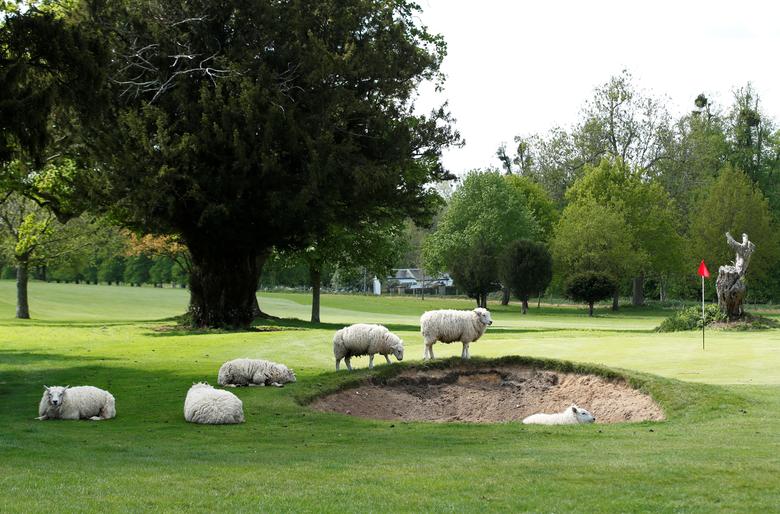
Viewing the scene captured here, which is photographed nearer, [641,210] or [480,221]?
[641,210]

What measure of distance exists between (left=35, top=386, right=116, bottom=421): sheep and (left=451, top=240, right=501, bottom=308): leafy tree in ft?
228

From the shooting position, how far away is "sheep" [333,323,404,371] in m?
21.7

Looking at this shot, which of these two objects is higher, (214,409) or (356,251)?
(356,251)

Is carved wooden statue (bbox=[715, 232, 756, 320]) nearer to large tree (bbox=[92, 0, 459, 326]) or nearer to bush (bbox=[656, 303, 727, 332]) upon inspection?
bush (bbox=[656, 303, 727, 332])

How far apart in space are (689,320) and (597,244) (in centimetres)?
4037

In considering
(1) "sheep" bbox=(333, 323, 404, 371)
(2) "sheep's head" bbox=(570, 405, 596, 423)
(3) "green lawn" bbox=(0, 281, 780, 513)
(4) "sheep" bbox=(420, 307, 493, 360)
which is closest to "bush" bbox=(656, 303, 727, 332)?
(3) "green lawn" bbox=(0, 281, 780, 513)

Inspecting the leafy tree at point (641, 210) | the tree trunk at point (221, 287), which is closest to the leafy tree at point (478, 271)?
the leafy tree at point (641, 210)

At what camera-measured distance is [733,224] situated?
82312mm

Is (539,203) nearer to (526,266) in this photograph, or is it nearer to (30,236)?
(526,266)

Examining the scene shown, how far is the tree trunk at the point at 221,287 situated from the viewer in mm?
40438

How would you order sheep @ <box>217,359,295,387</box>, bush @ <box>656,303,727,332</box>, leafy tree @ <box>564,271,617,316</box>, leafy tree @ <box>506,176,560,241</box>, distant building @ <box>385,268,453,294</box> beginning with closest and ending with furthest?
1. sheep @ <box>217,359,295,387</box>
2. bush @ <box>656,303,727,332</box>
3. leafy tree @ <box>564,271,617,316</box>
4. leafy tree @ <box>506,176,560,241</box>
5. distant building @ <box>385,268,453,294</box>

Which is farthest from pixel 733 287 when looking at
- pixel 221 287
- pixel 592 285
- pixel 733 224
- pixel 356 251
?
pixel 733 224

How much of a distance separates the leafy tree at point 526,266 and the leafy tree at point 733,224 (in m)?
15.1

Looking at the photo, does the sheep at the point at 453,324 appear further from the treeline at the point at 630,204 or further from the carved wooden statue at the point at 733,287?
the treeline at the point at 630,204
